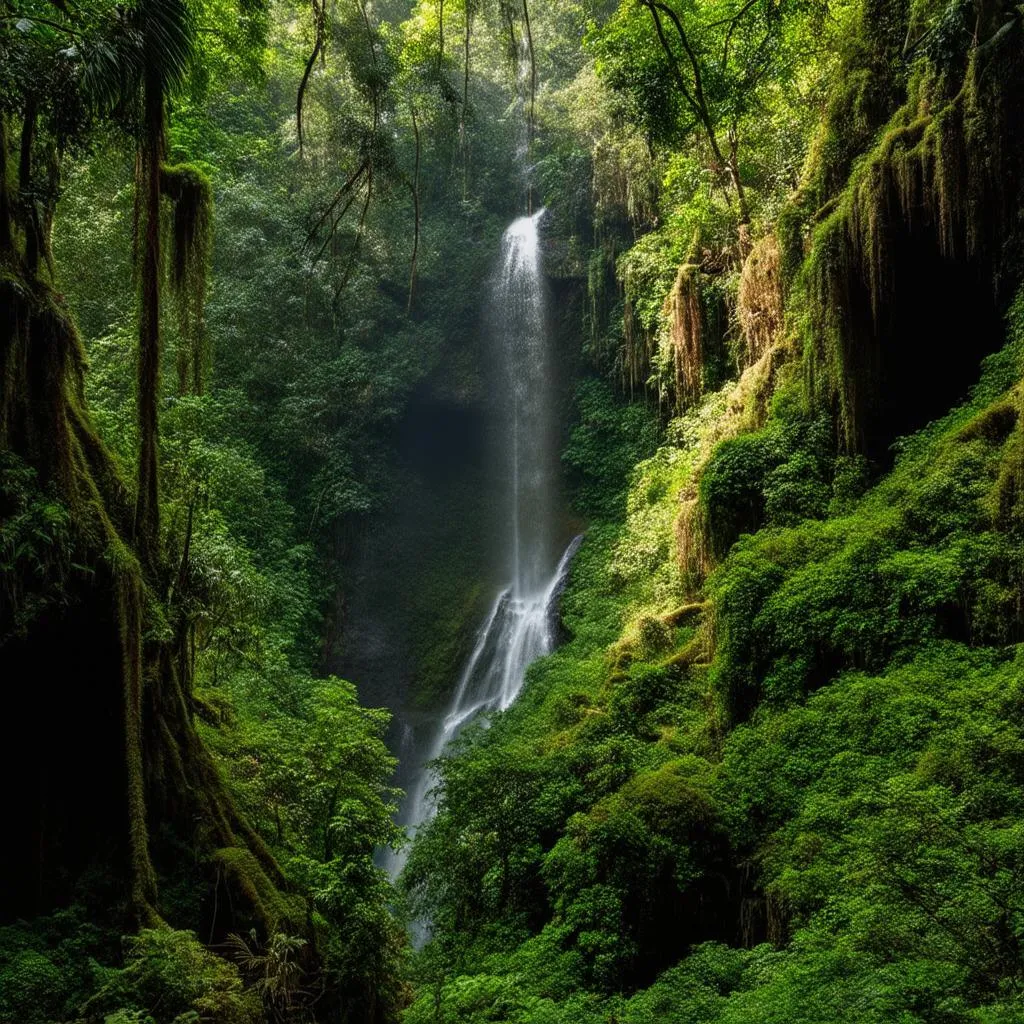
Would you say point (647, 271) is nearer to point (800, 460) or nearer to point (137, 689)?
point (800, 460)

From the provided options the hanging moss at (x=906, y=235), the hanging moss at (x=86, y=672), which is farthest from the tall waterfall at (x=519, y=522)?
the hanging moss at (x=906, y=235)

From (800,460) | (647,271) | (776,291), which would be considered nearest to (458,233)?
(647,271)

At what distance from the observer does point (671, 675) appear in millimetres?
10656

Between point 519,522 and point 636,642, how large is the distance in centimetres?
1311

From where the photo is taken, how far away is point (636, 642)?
1258 centimetres

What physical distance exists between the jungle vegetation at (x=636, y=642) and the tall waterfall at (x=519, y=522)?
5449 millimetres

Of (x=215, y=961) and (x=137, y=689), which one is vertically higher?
(x=137, y=689)

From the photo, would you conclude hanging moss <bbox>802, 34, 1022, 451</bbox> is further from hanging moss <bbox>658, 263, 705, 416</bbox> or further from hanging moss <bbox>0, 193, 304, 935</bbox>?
hanging moss <bbox>0, 193, 304, 935</bbox>

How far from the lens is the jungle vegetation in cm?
591

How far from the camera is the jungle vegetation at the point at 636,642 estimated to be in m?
5.91

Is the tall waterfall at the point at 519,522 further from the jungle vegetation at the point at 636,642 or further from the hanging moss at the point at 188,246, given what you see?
the hanging moss at the point at 188,246

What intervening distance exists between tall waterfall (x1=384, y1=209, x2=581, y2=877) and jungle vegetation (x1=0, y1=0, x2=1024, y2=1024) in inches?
215

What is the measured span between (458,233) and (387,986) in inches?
1015

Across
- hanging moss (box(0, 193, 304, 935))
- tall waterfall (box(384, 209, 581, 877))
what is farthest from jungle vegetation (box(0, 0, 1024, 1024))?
tall waterfall (box(384, 209, 581, 877))
